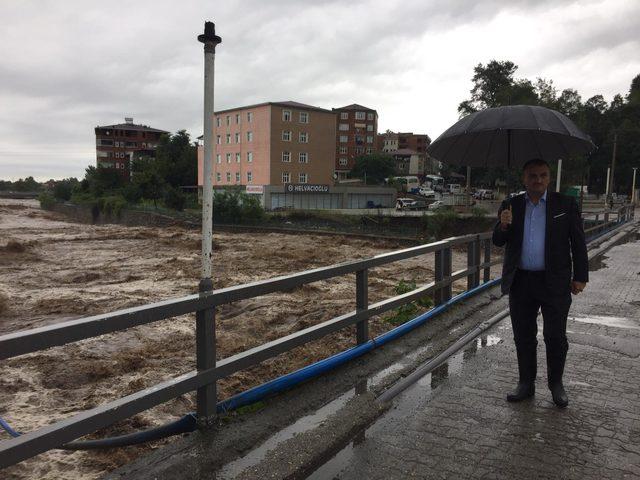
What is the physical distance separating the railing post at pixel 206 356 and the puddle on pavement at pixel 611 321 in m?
5.28

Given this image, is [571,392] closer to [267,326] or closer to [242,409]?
[242,409]

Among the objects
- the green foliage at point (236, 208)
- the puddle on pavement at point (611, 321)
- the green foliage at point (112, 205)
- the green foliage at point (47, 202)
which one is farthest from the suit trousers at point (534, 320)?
the green foliage at point (47, 202)

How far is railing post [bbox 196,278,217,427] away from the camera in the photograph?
125 inches

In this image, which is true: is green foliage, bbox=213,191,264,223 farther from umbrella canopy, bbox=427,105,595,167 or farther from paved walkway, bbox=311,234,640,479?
paved walkway, bbox=311,234,640,479

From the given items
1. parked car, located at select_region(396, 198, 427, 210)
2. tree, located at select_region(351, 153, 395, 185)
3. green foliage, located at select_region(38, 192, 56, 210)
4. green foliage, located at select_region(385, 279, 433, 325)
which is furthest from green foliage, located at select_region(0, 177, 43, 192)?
green foliage, located at select_region(385, 279, 433, 325)

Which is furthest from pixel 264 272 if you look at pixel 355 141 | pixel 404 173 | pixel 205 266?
pixel 404 173

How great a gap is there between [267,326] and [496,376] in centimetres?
687

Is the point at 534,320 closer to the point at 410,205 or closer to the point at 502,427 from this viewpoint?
the point at 502,427

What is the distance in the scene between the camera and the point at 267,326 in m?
10.8

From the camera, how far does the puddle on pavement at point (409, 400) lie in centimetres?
300

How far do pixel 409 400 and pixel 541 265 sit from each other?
1465 millimetres

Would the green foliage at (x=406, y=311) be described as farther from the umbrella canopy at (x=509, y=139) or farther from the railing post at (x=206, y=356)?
the railing post at (x=206, y=356)

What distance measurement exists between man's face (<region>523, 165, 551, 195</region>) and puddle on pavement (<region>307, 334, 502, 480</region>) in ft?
5.97

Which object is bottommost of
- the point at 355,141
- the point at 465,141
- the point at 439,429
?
the point at 439,429
